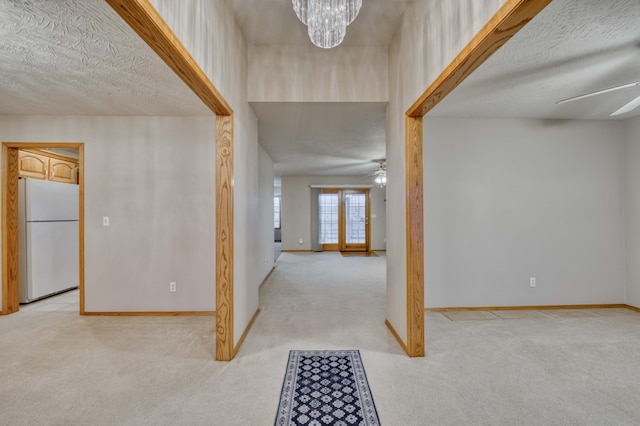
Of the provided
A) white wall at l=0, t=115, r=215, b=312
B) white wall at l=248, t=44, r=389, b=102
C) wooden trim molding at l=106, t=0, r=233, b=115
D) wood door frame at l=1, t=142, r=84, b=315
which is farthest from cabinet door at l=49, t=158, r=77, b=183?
wooden trim molding at l=106, t=0, r=233, b=115

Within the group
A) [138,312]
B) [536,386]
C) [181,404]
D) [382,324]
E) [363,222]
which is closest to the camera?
Answer: [181,404]

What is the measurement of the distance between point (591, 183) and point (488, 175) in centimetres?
134

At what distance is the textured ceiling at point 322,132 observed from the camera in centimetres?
306

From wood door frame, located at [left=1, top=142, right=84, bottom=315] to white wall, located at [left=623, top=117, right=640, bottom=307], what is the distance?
662cm

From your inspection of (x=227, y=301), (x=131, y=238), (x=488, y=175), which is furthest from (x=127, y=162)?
(x=488, y=175)

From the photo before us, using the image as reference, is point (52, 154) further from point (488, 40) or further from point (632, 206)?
point (632, 206)

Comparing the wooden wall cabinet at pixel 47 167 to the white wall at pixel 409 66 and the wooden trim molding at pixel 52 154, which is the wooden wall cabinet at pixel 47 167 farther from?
the white wall at pixel 409 66

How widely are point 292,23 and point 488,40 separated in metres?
1.78

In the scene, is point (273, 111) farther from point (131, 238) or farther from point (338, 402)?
point (338, 402)

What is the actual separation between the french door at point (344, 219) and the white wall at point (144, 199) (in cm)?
551

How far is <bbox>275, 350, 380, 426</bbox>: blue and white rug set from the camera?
5.38ft

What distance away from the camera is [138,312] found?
3311 millimetres

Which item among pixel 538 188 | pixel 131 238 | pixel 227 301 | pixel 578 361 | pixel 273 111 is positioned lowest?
pixel 578 361

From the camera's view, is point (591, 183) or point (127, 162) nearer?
point (127, 162)
